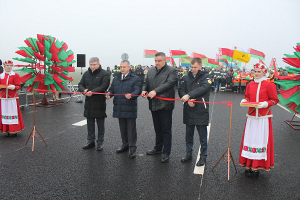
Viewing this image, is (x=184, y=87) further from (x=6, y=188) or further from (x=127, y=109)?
(x=6, y=188)

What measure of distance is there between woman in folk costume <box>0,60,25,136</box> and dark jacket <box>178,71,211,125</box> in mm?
4412

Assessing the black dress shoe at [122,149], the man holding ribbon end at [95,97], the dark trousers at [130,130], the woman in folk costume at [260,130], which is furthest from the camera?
the man holding ribbon end at [95,97]

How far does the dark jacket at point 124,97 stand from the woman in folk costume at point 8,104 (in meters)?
2.98

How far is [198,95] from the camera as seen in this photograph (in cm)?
428

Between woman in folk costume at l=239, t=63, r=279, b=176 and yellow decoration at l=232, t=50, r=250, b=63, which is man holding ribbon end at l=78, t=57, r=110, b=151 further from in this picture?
yellow decoration at l=232, t=50, r=250, b=63

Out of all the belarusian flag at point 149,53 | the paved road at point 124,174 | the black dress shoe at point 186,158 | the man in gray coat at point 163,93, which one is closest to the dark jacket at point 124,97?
the man in gray coat at point 163,93

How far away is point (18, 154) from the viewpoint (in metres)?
4.82

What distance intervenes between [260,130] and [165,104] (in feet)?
5.51

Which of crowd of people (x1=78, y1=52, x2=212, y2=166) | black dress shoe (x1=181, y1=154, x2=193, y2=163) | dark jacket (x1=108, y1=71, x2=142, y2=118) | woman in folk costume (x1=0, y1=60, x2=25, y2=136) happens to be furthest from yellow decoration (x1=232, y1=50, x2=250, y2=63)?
woman in folk costume (x1=0, y1=60, x2=25, y2=136)

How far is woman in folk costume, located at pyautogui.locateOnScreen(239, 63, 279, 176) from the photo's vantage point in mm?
3834

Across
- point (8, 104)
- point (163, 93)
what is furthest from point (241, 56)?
point (8, 104)

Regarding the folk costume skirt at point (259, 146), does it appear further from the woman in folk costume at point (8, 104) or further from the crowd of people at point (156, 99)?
the woman in folk costume at point (8, 104)

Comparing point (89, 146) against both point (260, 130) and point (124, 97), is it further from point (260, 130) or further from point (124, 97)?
point (260, 130)

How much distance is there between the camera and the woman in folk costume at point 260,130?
383cm
